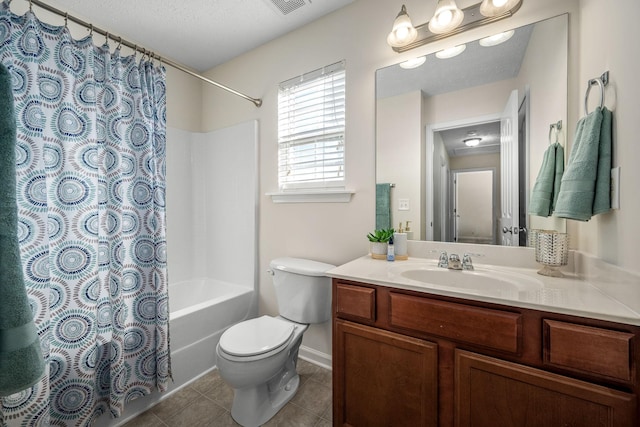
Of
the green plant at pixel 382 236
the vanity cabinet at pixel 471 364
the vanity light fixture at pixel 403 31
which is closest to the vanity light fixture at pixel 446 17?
the vanity light fixture at pixel 403 31

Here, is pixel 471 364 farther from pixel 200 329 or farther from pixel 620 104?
pixel 200 329

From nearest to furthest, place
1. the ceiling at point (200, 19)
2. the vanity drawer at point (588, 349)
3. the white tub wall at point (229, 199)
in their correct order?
the vanity drawer at point (588, 349) < the ceiling at point (200, 19) < the white tub wall at point (229, 199)

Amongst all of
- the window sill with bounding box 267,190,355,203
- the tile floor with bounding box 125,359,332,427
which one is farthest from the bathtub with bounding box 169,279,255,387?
the window sill with bounding box 267,190,355,203

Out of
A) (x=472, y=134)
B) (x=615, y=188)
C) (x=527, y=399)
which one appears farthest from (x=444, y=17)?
(x=527, y=399)

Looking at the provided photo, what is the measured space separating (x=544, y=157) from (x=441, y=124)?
20.2 inches

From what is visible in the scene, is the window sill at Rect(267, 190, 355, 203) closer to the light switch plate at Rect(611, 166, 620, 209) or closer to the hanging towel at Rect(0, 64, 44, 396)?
the light switch plate at Rect(611, 166, 620, 209)

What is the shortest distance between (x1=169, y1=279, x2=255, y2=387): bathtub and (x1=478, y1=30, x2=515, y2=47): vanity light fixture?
227 cm

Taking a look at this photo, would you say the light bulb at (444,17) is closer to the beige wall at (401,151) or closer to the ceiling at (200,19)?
the beige wall at (401,151)

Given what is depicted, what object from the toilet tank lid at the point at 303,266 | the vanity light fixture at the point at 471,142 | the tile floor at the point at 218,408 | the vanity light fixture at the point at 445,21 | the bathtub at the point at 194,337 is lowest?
the tile floor at the point at 218,408

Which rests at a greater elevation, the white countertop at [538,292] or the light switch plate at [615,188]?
the light switch plate at [615,188]

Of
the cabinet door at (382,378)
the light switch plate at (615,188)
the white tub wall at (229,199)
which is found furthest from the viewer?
the white tub wall at (229,199)

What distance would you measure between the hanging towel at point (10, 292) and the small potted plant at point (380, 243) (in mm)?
1405

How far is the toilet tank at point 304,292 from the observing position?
1702 mm

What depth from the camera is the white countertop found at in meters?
0.81
